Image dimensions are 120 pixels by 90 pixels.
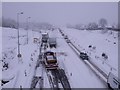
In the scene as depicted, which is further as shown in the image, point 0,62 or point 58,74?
point 0,62

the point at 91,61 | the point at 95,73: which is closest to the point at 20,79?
the point at 95,73

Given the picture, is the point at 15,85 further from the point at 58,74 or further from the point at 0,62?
the point at 0,62

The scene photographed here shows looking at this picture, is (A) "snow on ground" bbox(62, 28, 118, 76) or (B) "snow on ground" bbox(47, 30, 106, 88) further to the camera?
(A) "snow on ground" bbox(62, 28, 118, 76)

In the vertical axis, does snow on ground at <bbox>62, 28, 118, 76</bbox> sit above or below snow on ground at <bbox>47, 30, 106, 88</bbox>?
above

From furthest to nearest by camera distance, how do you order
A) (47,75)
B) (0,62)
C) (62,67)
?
(0,62) < (62,67) < (47,75)

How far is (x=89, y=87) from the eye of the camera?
27891 mm

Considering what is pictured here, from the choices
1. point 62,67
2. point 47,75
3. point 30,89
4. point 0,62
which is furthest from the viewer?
→ point 0,62

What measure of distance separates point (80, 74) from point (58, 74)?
10.2ft

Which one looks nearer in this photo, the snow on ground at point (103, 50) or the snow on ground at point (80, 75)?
the snow on ground at point (80, 75)

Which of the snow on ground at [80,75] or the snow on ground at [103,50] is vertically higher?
the snow on ground at [103,50]

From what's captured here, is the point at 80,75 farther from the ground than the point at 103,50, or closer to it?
closer to it

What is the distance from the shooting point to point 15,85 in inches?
1116

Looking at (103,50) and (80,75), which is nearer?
(80,75)

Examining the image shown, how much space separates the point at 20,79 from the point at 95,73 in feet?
36.5
